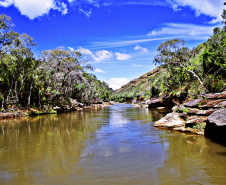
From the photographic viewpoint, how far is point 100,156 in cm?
752

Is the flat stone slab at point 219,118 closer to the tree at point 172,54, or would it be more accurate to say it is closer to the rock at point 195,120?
the rock at point 195,120

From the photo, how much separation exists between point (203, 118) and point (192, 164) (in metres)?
6.21

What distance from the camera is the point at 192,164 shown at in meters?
6.41

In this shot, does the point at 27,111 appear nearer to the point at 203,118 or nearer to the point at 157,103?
the point at 203,118

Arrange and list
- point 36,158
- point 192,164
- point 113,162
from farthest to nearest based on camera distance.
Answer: point 36,158 → point 113,162 → point 192,164

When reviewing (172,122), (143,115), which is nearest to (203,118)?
(172,122)

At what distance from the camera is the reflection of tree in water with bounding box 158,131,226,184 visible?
5254 millimetres

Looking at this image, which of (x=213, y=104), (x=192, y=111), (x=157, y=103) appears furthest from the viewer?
(x=157, y=103)

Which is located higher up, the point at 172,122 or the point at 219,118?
the point at 219,118

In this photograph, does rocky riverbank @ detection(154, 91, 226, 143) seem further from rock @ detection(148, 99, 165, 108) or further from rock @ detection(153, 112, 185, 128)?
rock @ detection(148, 99, 165, 108)

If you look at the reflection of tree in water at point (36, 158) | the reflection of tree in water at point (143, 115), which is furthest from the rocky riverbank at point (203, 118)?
the reflection of tree in water at point (36, 158)

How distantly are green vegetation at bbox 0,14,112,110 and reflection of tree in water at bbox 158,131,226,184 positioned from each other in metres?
22.1

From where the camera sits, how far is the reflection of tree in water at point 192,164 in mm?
5254

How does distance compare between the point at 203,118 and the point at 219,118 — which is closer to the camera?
the point at 219,118
